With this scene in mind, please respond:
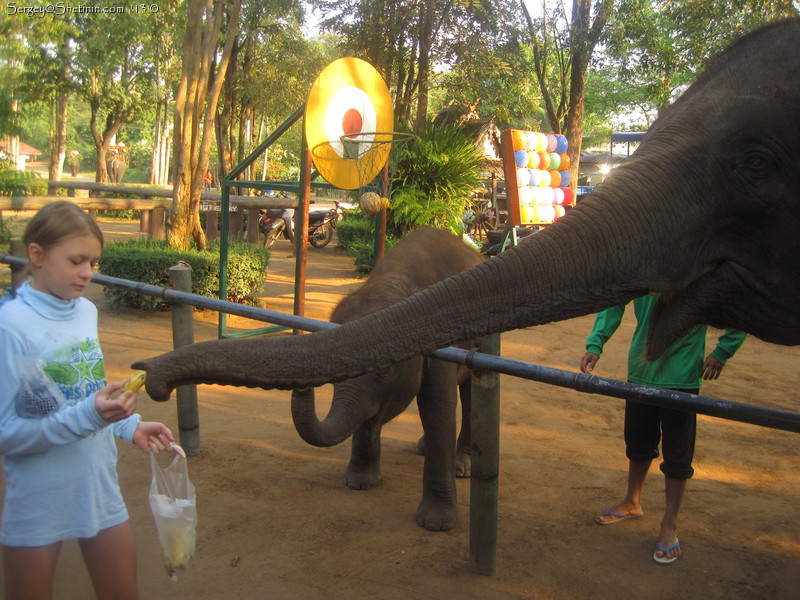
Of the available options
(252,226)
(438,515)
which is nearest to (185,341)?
(438,515)

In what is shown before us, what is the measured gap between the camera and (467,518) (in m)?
4.10

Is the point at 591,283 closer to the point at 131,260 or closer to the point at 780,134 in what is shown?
the point at 780,134

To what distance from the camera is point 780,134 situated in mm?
1802

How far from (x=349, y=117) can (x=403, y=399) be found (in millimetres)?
4120

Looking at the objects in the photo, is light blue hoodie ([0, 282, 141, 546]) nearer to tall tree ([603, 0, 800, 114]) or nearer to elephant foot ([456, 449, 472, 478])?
elephant foot ([456, 449, 472, 478])

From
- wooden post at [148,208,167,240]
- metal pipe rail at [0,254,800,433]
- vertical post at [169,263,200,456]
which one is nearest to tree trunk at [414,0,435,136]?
wooden post at [148,208,167,240]

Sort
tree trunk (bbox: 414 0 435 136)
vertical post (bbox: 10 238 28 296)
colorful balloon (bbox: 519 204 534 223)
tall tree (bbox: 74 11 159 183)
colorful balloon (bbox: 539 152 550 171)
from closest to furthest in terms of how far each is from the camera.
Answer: vertical post (bbox: 10 238 28 296) < colorful balloon (bbox: 519 204 534 223) < colorful balloon (bbox: 539 152 550 171) < tree trunk (bbox: 414 0 435 136) < tall tree (bbox: 74 11 159 183)

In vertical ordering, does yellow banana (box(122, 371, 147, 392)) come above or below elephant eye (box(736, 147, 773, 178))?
below

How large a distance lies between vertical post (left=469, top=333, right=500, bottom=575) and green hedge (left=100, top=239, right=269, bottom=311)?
656cm

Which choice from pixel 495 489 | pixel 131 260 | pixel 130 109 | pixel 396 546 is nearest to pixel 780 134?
pixel 495 489

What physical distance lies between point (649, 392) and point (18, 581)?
201 cm

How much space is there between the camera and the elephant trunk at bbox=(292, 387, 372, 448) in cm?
293

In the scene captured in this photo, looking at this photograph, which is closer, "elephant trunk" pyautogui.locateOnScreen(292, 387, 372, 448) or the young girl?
the young girl

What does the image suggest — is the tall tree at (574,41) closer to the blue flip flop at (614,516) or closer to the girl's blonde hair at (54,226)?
the blue flip flop at (614,516)
